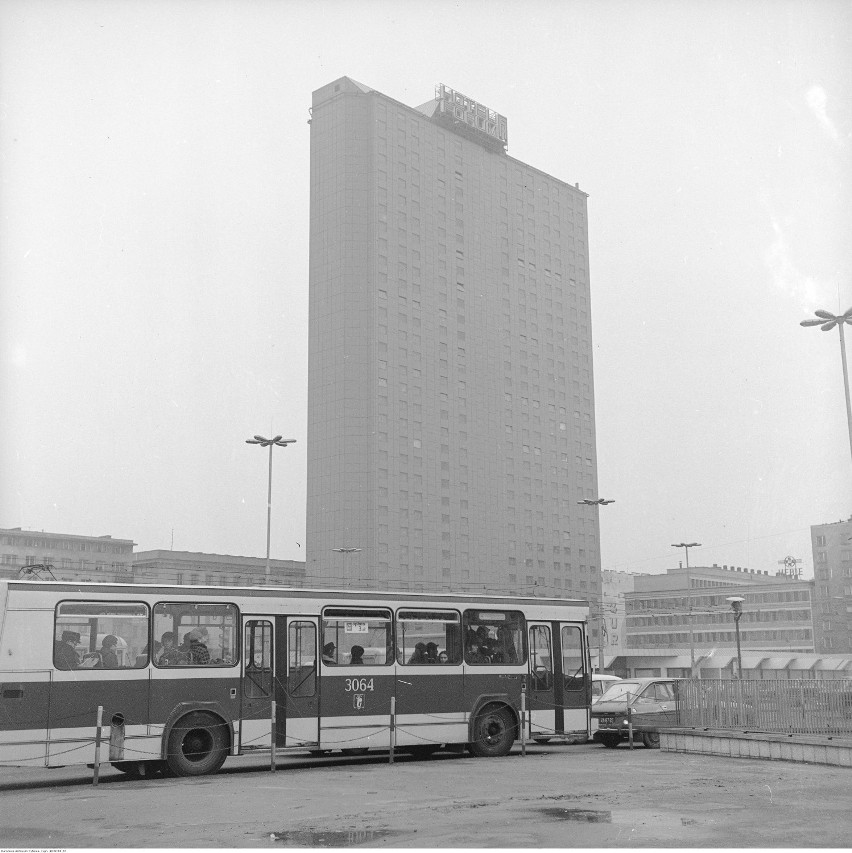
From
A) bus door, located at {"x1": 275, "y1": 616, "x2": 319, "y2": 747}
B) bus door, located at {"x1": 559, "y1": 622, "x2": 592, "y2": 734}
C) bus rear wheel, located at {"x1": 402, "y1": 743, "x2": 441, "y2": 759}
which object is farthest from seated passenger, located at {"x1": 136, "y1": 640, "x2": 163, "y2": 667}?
bus door, located at {"x1": 559, "y1": 622, "x2": 592, "y2": 734}

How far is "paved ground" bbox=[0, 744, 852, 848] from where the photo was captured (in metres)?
10.1

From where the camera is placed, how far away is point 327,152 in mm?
128375

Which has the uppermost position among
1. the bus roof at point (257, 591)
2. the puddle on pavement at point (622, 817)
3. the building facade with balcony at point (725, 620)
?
the building facade with balcony at point (725, 620)

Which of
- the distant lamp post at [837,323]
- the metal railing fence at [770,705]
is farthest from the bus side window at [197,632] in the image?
the distant lamp post at [837,323]

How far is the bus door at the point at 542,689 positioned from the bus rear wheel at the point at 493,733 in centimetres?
47

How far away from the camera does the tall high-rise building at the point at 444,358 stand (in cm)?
12175

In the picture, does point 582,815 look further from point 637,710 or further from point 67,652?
point 637,710

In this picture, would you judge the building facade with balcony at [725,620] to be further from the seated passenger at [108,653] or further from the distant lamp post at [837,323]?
the seated passenger at [108,653]

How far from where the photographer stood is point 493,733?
68.5 ft

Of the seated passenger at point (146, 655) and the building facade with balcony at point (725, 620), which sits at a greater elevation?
the building facade with balcony at point (725, 620)

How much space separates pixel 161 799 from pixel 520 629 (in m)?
9.47

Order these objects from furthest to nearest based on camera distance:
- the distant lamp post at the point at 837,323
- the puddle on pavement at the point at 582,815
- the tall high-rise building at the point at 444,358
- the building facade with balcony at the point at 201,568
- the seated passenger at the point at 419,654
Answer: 1. the building facade with balcony at the point at 201,568
2. the tall high-rise building at the point at 444,358
3. the distant lamp post at the point at 837,323
4. the seated passenger at the point at 419,654
5. the puddle on pavement at the point at 582,815

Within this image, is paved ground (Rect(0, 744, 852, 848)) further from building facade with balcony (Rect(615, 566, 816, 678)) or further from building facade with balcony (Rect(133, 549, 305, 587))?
building facade with balcony (Rect(133, 549, 305, 587))

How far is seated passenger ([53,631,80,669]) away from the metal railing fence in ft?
38.9
